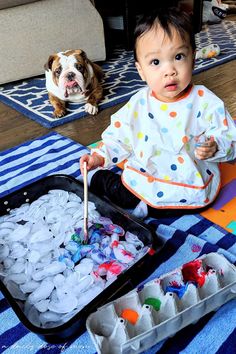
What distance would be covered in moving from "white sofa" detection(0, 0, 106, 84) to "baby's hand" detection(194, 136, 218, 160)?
1.42 meters

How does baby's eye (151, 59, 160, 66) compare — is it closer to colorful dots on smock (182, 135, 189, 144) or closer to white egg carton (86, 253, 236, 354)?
colorful dots on smock (182, 135, 189, 144)

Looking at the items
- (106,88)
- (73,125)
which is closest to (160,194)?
(73,125)

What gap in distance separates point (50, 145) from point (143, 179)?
51 centimetres

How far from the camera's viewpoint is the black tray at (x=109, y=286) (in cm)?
61

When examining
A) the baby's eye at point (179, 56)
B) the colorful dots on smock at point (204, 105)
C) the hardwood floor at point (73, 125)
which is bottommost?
the hardwood floor at point (73, 125)

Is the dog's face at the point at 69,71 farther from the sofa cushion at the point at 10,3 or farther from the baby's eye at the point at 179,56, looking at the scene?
the baby's eye at the point at 179,56

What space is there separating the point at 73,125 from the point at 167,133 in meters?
0.69

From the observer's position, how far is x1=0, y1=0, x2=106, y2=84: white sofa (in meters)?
1.87

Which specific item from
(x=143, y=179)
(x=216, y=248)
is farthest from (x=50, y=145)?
(x=216, y=248)

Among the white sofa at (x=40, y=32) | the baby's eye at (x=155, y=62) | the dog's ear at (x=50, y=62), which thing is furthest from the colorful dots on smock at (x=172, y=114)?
the white sofa at (x=40, y=32)

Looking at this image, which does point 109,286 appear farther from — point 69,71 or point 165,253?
point 69,71

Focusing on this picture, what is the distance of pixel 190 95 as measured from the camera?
2.70 ft

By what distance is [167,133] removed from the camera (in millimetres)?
843

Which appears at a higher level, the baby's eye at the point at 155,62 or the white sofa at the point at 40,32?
the baby's eye at the point at 155,62
